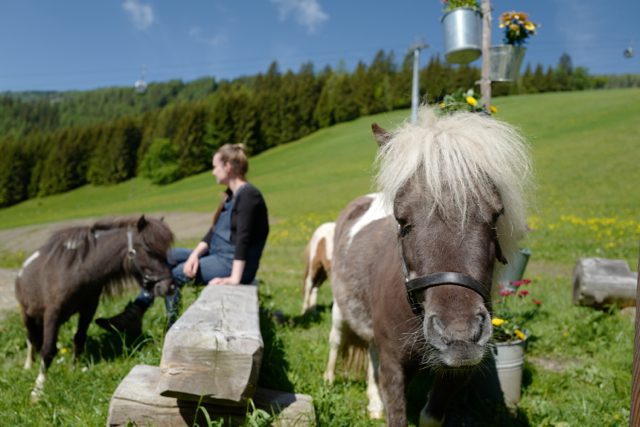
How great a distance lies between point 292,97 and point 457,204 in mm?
65932

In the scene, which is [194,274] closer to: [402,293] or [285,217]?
[402,293]

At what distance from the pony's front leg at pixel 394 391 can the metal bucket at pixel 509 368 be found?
1.46 m

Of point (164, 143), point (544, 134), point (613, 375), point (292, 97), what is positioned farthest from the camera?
point (292, 97)

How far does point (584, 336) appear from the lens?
196 inches

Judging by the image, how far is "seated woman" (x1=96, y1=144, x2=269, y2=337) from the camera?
4668mm

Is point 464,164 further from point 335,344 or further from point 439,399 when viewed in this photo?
point 335,344

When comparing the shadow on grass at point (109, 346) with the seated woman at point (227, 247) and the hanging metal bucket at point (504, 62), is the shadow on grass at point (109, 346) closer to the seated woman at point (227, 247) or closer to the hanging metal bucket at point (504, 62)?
the seated woman at point (227, 247)

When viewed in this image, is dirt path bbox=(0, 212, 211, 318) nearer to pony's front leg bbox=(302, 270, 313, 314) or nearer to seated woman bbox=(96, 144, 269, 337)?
pony's front leg bbox=(302, 270, 313, 314)

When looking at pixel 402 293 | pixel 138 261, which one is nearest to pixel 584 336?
pixel 402 293

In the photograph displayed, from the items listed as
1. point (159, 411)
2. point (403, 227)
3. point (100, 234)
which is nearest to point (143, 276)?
point (100, 234)

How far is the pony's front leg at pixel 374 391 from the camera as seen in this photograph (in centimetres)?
364

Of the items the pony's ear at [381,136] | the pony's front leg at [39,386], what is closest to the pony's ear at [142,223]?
the pony's front leg at [39,386]

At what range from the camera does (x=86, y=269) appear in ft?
15.1

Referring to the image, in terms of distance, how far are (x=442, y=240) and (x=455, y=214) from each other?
0.43 ft
